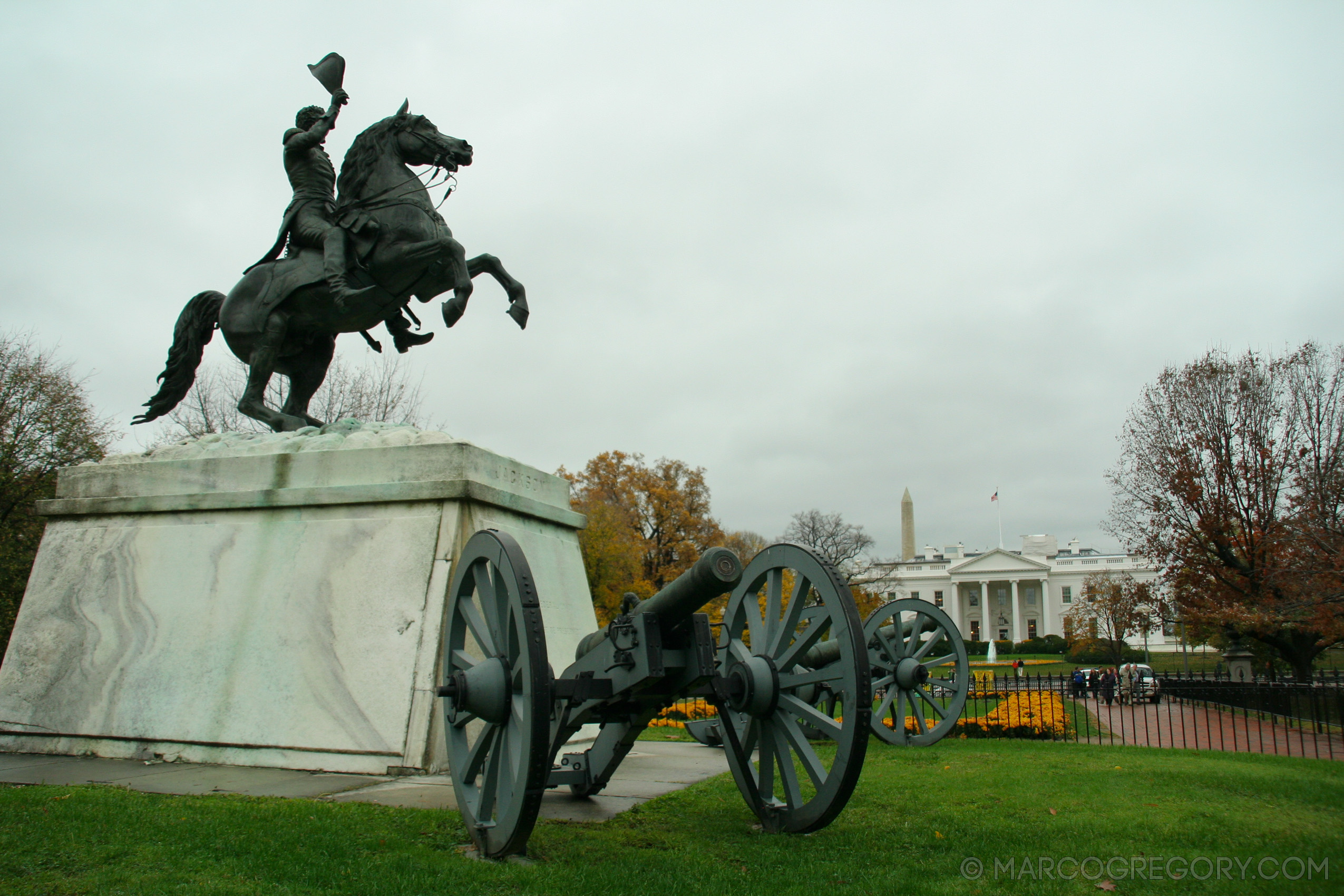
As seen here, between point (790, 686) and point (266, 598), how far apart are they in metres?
4.88

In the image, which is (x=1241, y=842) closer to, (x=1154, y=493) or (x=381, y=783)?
(x=381, y=783)

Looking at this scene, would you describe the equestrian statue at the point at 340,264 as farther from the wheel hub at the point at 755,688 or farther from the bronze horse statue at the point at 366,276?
the wheel hub at the point at 755,688

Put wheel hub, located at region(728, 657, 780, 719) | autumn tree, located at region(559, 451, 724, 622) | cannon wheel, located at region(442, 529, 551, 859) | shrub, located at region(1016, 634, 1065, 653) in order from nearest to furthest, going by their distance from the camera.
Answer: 1. cannon wheel, located at region(442, 529, 551, 859)
2. wheel hub, located at region(728, 657, 780, 719)
3. autumn tree, located at region(559, 451, 724, 622)
4. shrub, located at region(1016, 634, 1065, 653)

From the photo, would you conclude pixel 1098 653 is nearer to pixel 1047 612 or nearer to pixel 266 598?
pixel 1047 612

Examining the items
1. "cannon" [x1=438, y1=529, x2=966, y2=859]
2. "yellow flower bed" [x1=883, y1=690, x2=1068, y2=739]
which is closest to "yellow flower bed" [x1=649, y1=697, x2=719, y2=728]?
"yellow flower bed" [x1=883, y1=690, x2=1068, y2=739]

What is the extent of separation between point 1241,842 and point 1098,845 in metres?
0.65

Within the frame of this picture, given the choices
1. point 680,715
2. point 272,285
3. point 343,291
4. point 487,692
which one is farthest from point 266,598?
point 680,715

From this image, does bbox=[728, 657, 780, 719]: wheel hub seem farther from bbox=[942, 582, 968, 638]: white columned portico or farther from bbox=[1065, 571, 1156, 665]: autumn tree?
bbox=[942, 582, 968, 638]: white columned portico

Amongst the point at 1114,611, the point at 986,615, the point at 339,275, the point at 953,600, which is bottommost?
the point at 339,275

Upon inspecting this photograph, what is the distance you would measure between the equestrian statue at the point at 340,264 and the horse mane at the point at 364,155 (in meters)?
0.01

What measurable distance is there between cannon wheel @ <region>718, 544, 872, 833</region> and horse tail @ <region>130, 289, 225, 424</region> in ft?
24.4

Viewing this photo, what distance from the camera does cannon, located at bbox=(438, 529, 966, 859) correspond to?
4109 mm

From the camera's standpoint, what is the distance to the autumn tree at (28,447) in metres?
21.6

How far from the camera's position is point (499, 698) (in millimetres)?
4254
